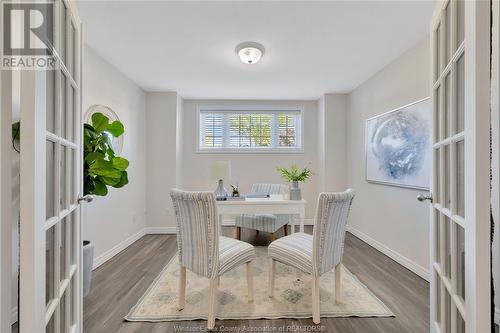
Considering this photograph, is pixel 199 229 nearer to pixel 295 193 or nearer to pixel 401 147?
pixel 295 193

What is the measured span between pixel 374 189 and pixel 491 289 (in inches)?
112

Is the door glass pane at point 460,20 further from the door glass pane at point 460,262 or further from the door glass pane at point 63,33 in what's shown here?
the door glass pane at point 63,33

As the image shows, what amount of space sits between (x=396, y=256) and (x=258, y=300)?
1835 millimetres

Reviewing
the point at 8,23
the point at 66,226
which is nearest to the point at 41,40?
the point at 8,23

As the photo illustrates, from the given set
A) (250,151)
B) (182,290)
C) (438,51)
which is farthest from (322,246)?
(250,151)

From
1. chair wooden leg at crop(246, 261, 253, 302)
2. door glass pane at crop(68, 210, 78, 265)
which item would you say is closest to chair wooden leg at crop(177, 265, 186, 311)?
chair wooden leg at crop(246, 261, 253, 302)

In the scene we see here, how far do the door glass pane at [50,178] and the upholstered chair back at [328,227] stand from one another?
4.80 ft

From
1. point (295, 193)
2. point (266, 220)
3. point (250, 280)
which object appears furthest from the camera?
point (266, 220)

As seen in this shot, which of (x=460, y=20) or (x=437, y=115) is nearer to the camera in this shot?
(x=460, y=20)

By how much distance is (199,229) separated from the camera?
1.78m

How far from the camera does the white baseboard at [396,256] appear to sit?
250cm

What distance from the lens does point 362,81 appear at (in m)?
3.74

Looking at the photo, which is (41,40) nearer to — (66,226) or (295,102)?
(66,226)

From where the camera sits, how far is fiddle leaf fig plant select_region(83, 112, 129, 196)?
2041mm
